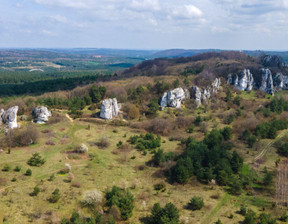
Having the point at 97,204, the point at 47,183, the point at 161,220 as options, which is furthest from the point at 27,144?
the point at 161,220

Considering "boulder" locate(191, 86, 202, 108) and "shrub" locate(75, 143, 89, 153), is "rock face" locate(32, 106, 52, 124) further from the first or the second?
"boulder" locate(191, 86, 202, 108)

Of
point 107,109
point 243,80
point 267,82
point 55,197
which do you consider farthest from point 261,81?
point 55,197

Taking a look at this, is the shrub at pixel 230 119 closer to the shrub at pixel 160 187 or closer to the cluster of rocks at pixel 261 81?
the shrub at pixel 160 187

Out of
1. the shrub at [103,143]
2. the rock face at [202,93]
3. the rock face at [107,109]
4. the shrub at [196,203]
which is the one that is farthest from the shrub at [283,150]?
the rock face at [107,109]

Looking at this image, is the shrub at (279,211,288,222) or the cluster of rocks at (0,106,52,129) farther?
the cluster of rocks at (0,106,52,129)

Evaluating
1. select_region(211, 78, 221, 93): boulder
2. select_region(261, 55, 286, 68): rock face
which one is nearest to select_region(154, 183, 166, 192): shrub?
select_region(211, 78, 221, 93): boulder

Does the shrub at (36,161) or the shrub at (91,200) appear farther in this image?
the shrub at (36,161)
